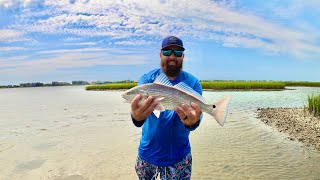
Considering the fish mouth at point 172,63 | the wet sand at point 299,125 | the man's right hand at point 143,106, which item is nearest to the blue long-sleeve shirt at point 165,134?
the fish mouth at point 172,63

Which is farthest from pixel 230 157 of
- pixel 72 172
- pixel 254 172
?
pixel 72 172

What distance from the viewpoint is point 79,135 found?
1305cm

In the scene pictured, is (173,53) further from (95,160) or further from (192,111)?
(95,160)

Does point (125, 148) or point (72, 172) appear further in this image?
point (125, 148)

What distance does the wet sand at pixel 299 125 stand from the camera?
11281 mm

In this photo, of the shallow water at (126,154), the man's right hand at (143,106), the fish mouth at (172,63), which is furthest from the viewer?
the shallow water at (126,154)

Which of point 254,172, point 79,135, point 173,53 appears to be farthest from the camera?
point 79,135

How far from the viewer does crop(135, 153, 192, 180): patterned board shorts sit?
358cm

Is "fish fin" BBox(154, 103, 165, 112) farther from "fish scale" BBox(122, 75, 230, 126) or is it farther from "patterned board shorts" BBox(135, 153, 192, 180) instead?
"patterned board shorts" BBox(135, 153, 192, 180)

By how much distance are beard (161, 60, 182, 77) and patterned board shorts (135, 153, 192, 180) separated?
3.20 feet

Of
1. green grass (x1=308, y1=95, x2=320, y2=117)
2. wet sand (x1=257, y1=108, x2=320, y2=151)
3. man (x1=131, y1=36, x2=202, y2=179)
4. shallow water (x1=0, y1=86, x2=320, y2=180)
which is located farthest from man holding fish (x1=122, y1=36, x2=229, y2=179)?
green grass (x1=308, y1=95, x2=320, y2=117)

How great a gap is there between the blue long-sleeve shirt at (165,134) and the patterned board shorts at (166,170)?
0.07 m

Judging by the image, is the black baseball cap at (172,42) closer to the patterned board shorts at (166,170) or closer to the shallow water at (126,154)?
the patterned board shorts at (166,170)

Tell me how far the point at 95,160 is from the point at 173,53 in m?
6.27
